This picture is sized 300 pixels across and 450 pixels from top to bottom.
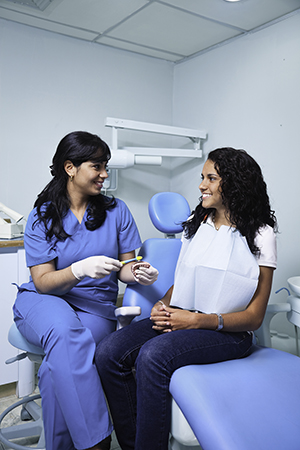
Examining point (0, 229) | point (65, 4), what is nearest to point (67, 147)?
point (0, 229)

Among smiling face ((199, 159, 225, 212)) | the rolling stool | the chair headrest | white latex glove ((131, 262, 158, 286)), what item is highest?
smiling face ((199, 159, 225, 212))

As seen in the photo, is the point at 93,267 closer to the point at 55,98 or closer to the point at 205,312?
the point at 205,312

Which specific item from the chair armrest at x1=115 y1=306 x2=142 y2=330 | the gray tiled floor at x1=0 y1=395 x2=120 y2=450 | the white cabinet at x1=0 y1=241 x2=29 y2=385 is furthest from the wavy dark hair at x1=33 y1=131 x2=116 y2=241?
the gray tiled floor at x1=0 y1=395 x2=120 y2=450

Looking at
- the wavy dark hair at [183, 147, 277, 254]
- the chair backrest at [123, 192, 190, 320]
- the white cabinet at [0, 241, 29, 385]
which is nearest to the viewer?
the wavy dark hair at [183, 147, 277, 254]

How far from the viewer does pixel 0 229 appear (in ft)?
6.18

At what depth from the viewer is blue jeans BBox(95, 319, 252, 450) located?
109 centimetres

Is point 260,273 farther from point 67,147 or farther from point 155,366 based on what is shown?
point 67,147

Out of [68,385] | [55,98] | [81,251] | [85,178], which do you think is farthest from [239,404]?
[55,98]

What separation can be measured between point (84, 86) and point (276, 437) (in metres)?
2.33

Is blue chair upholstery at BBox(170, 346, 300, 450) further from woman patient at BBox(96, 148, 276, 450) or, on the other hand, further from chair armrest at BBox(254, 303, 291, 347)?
chair armrest at BBox(254, 303, 291, 347)

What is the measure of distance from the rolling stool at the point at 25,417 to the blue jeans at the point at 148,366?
0.29m

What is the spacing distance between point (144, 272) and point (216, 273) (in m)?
0.27

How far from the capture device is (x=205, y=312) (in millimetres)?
1292

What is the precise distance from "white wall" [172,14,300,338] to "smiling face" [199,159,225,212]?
97 cm
